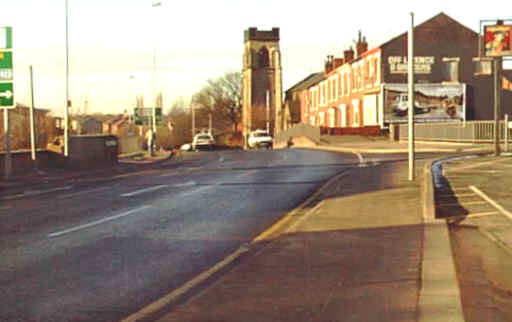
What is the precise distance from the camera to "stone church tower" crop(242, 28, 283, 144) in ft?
435

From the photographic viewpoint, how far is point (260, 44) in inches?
5374

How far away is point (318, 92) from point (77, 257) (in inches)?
3585

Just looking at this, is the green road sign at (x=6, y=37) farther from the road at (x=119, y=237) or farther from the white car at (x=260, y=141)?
the white car at (x=260, y=141)

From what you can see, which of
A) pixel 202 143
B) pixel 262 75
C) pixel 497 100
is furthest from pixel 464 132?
pixel 262 75

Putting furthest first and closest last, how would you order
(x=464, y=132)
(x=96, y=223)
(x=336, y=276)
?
(x=464, y=132)
(x=96, y=223)
(x=336, y=276)

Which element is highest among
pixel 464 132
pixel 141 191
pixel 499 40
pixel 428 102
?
pixel 499 40

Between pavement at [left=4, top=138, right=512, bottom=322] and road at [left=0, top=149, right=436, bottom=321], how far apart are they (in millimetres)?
482

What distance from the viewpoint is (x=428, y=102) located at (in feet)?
224

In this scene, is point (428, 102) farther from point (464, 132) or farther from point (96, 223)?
point (96, 223)

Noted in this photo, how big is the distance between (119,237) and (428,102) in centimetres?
5800

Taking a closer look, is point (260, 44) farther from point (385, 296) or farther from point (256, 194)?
point (385, 296)

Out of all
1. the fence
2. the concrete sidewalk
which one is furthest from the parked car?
the concrete sidewalk

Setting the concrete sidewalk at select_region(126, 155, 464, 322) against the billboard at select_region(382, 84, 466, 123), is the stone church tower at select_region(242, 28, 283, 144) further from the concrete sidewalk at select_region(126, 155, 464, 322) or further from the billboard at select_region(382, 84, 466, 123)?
the concrete sidewalk at select_region(126, 155, 464, 322)

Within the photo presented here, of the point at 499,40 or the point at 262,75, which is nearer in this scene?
the point at 499,40
